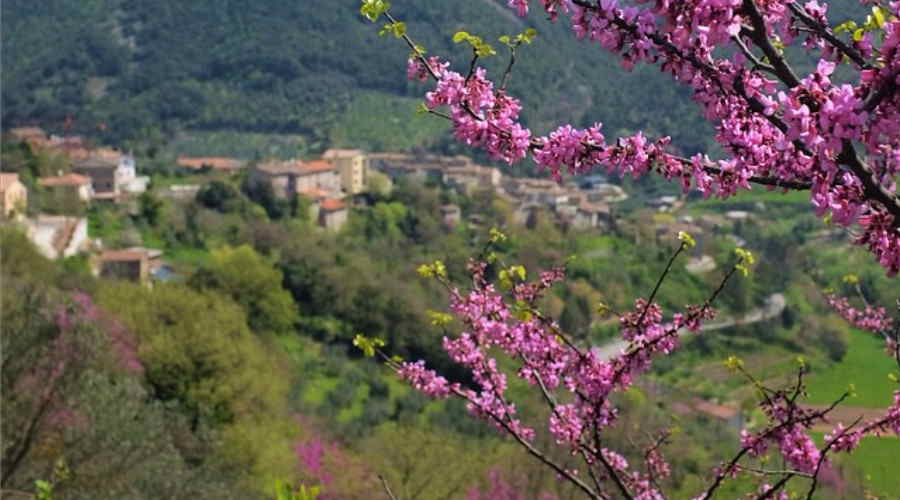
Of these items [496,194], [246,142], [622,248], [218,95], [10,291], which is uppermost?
[218,95]

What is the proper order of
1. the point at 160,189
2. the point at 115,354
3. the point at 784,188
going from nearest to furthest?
the point at 784,188, the point at 115,354, the point at 160,189

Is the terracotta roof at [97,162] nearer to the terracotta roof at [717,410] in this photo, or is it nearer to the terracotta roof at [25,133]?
the terracotta roof at [25,133]

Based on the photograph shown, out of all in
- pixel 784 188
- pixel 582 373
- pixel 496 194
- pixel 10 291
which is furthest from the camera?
pixel 496 194

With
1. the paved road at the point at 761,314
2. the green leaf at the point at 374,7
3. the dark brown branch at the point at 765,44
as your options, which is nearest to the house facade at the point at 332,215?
the paved road at the point at 761,314

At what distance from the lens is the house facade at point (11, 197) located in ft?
102

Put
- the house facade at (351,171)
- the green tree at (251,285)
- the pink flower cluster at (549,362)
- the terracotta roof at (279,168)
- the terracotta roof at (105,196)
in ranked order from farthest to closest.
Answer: the house facade at (351,171), the terracotta roof at (279,168), the terracotta roof at (105,196), the green tree at (251,285), the pink flower cluster at (549,362)

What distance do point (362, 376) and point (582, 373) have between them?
25626 millimetres

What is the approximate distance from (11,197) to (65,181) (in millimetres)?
6993

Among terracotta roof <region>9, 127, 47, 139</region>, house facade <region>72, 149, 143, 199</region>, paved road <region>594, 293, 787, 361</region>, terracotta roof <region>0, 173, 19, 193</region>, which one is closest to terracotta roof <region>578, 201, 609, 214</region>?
paved road <region>594, 293, 787, 361</region>

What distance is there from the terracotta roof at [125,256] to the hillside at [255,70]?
41.3 meters

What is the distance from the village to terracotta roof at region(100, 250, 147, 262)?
40 mm

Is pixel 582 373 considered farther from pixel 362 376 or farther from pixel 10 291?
pixel 362 376

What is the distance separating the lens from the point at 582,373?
3.68 meters

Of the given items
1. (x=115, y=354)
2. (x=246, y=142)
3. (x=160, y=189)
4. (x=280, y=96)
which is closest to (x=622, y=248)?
(x=160, y=189)
